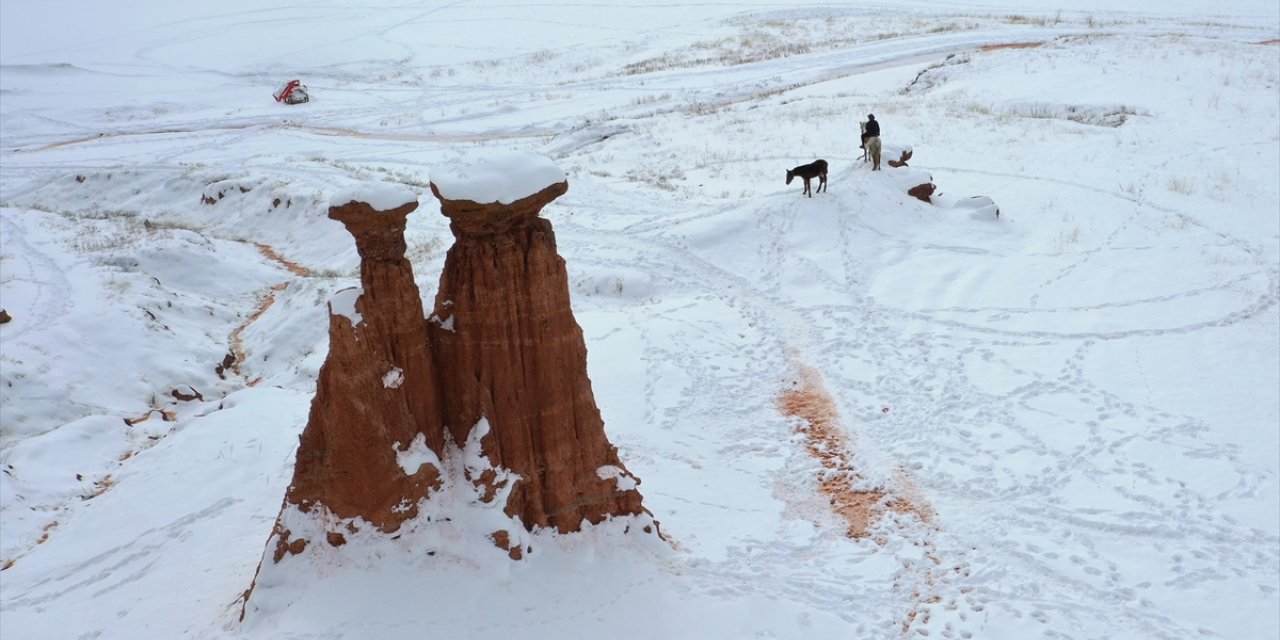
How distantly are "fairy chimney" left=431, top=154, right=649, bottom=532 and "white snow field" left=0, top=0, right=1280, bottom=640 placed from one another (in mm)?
664

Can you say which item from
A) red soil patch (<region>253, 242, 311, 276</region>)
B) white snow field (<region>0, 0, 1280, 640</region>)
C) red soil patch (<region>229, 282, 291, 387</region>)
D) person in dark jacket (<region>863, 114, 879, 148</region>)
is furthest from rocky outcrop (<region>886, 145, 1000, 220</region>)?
red soil patch (<region>229, 282, 291, 387</region>)

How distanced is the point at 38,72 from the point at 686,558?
7417 centimetres

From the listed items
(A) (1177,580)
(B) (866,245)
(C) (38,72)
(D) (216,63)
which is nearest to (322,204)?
(B) (866,245)

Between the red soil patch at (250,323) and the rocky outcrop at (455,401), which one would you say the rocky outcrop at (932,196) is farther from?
the red soil patch at (250,323)

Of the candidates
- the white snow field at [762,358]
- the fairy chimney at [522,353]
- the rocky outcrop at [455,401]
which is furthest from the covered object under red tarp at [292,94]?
the rocky outcrop at [455,401]

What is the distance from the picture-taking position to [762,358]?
18234 millimetres

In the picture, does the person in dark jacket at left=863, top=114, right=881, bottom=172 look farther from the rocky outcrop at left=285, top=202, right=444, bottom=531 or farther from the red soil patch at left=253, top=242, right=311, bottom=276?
the rocky outcrop at left=285, top=202, right=444, bottom=531

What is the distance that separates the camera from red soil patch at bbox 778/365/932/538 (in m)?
13.3

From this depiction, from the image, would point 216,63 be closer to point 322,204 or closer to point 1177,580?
point 322,204

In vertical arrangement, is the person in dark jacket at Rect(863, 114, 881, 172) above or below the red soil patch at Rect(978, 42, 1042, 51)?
below

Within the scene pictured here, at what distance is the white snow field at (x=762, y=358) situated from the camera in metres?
11.0

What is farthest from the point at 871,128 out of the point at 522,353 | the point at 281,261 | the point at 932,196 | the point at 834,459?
the point at 281,261

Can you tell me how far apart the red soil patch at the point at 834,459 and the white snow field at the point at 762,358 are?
0.73 feet

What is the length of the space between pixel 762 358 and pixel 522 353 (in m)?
8.67
